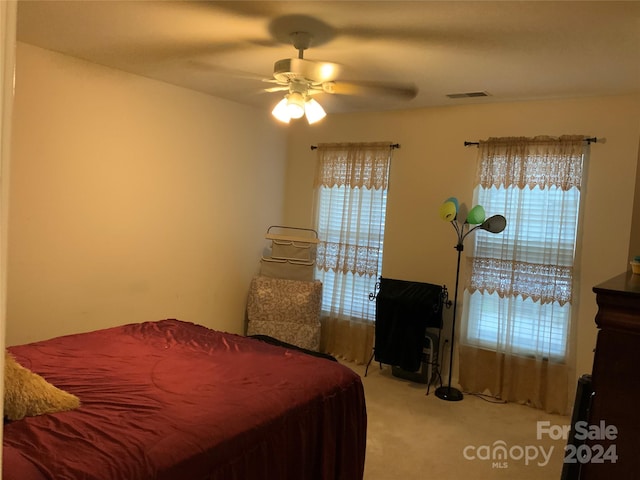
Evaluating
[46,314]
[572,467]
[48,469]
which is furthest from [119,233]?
[572,467]

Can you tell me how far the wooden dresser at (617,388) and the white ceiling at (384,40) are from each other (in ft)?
5.23

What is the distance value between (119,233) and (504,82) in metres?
3.04

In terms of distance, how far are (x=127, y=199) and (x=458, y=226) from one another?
8.90 ft

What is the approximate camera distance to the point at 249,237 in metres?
5.08

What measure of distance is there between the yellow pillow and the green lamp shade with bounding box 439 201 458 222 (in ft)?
9.69

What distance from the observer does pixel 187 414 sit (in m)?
2.09

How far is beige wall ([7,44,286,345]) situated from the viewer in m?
3.44

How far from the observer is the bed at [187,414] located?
1.77 meters

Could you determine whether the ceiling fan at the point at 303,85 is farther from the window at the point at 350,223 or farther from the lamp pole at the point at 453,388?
the window at the point at 350,223

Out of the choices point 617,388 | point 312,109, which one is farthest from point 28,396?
point 617,388

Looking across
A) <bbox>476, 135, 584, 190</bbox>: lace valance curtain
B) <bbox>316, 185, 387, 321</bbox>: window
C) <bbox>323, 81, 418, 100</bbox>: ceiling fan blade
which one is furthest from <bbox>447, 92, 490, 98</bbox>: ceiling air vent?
<bbox>323, 81, 418, 100</bbox>: ceiling fan blade

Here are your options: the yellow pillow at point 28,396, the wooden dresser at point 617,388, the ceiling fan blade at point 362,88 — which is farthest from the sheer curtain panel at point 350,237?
the wooden dresser at point 617,388

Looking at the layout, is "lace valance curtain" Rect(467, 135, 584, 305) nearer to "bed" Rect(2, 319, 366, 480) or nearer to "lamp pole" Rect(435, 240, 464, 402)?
"lamp pole" Rect(435, 240, 464, 402)

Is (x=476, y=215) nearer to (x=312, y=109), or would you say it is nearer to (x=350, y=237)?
(x=350, y=237)
